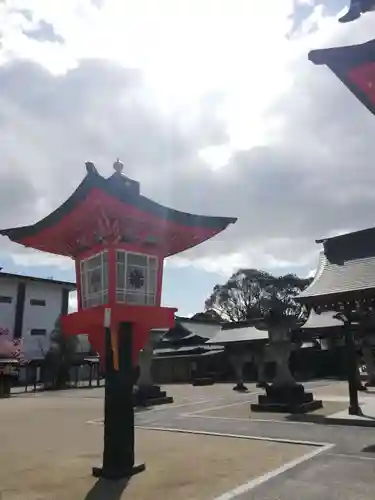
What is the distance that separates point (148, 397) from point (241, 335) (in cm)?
1064

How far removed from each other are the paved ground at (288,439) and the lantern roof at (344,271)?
3.59 m

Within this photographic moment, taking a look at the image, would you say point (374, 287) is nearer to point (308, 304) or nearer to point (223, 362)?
point (308, 304)

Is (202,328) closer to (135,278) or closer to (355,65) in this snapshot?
(135,278)

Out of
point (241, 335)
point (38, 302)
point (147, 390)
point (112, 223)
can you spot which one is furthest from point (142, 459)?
point (38, 302)

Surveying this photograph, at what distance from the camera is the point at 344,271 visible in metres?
15.2

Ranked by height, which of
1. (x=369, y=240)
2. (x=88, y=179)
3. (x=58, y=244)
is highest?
(x=369, y=240)

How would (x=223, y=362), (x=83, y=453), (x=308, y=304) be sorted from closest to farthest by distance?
(x=83, y=453) < (x=308, y=304) < (x=223, y=362)

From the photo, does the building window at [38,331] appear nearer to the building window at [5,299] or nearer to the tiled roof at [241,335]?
the building window at [5,299]

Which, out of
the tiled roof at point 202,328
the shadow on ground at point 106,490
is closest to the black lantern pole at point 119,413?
the shadow on ground at point 106,490

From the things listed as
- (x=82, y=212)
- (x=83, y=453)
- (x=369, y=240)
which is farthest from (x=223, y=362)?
(x=82, y=212)

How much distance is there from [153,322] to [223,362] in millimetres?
29882

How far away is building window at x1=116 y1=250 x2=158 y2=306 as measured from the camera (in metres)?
8.40

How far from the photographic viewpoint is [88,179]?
812 cm

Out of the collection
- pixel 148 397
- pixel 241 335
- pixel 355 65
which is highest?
pixel 355 65
